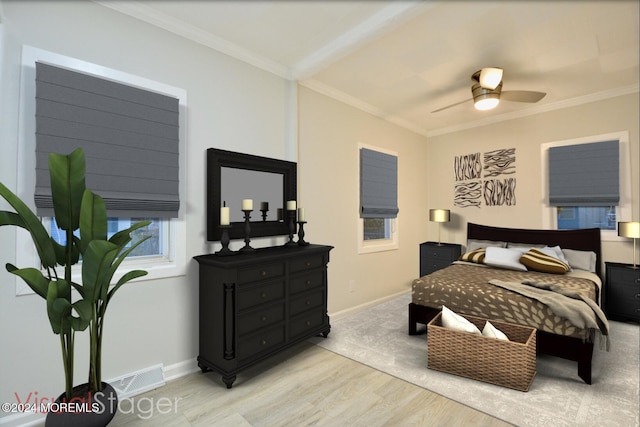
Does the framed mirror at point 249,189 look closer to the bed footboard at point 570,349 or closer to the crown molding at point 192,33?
the crown molding at point 192,33

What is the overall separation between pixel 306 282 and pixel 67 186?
1.92m

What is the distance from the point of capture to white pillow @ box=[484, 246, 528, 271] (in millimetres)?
3566

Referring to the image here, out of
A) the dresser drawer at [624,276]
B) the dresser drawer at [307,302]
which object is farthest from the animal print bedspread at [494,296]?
the dresser drawer at [307,302]

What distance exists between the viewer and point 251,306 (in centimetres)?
236

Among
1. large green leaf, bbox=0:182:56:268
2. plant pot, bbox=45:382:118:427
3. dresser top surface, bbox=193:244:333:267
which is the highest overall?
large green leaf, bbox=0:182:56:268

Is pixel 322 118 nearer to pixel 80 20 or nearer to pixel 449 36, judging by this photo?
pixel 449 36

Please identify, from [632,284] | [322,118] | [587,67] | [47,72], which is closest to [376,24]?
[322,118]

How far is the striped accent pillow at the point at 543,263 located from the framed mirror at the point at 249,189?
2.76m

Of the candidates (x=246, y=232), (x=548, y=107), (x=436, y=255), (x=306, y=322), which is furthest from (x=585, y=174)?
(x=246, y=232)

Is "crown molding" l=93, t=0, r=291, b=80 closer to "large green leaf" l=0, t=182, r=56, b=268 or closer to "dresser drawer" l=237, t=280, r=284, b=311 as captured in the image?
"large green leaf" l=0, t=182, r=56, b=268

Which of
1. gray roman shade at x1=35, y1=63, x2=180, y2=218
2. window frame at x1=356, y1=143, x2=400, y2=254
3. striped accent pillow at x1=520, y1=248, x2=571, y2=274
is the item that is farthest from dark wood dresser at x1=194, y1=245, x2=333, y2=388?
striped accent pillow at x1=520, y1=248, x2=571, y2=274

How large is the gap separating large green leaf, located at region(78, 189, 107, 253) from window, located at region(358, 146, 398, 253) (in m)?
3.03

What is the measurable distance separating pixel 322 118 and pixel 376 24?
135cm

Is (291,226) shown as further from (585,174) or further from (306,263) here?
(585,174)
